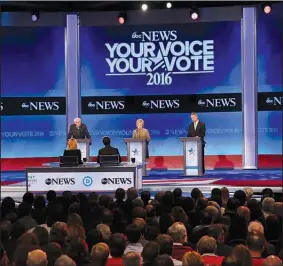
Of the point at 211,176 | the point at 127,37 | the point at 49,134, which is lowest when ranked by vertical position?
the point at 211,176

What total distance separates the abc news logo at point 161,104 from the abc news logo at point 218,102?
0.62 metres

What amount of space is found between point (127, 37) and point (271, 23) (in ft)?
11.6

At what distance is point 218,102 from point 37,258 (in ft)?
39.1

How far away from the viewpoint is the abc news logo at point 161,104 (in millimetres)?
15211

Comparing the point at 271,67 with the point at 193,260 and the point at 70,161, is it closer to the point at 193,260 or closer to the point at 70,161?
the point at 70,161

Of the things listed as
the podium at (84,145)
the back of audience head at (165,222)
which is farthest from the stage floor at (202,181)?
the back of audience head at (165,222)

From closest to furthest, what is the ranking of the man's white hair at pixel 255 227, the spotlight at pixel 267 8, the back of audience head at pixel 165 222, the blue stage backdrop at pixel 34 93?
the man's white hair at pixel 255 227 → the back of audience head at pixel 165 222 → the spotlight at pixel 267 8 → the blue stage backdrop at pixel 34 93

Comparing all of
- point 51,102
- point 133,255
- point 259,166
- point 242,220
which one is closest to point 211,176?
point 259,166

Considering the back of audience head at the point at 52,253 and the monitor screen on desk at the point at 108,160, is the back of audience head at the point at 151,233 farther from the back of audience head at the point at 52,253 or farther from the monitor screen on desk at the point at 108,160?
the monitor screen on desk at the point at 108,160

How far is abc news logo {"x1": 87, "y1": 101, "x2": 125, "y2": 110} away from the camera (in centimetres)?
1538

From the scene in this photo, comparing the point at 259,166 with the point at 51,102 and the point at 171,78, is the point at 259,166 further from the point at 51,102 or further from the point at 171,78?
the point at 51,102

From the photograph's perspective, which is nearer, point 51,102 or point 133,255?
point 133,255

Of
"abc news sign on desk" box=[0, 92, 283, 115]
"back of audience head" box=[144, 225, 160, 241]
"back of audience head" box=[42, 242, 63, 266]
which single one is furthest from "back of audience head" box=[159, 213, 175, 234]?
"abc news sign on desk" box=[0, 92, 283, 115]

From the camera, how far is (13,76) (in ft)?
51.1
